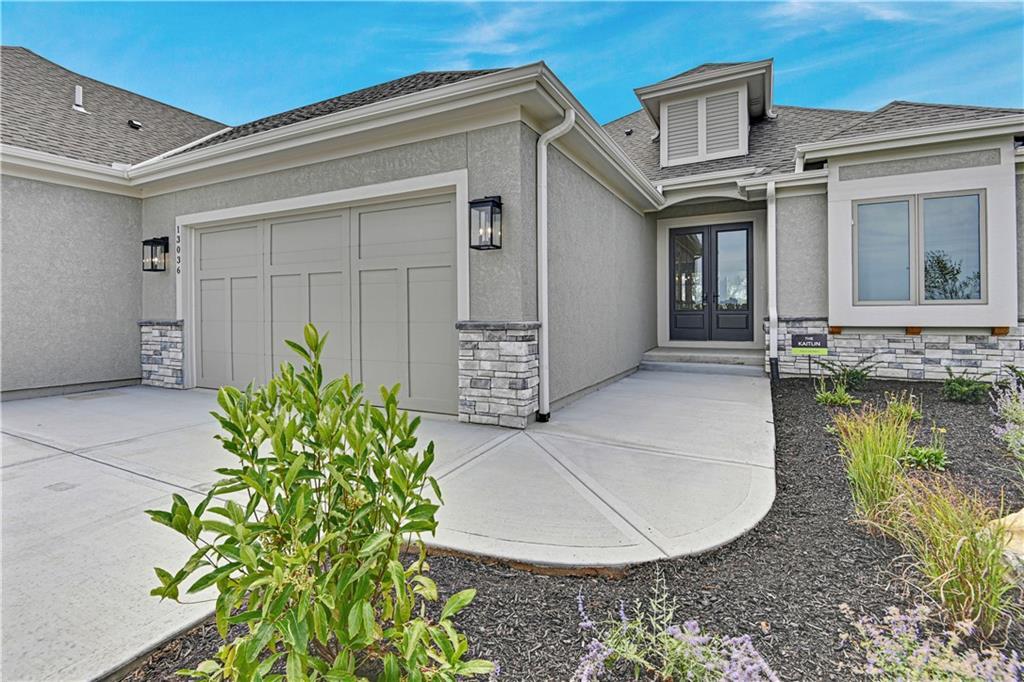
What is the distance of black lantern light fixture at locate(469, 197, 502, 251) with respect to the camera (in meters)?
4.62

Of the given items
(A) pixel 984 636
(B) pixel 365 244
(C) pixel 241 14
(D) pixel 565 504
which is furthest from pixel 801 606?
(C) pixel 241 14

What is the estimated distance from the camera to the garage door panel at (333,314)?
5789 millimetres

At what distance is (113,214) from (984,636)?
946cm

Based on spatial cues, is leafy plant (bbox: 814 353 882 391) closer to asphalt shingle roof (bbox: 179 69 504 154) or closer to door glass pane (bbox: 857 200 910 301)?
door glass pane (bbox: 857 200 910 301)

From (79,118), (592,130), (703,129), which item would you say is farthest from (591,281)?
(79,118)

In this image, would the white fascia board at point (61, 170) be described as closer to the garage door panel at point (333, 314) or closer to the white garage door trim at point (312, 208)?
the white garage door trim at point (312, 208)

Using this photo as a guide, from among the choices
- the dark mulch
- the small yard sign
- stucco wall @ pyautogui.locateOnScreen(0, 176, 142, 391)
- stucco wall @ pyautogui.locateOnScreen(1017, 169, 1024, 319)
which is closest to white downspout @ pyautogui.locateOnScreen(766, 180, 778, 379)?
the small yard sign

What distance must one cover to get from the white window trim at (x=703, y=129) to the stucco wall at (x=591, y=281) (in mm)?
1621

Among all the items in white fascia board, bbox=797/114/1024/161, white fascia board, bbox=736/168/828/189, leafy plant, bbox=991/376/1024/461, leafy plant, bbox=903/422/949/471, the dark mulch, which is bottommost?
the dark mulch

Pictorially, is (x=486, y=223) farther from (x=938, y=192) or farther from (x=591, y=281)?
(x=938, y=192)

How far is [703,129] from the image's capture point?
9.35m

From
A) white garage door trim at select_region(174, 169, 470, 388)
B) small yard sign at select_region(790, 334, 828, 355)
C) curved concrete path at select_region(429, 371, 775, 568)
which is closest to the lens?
curved concrete path at select_region(429, 371, 775, 568)

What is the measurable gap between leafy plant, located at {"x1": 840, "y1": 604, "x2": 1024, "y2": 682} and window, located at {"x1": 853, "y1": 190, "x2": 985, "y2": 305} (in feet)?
21.4

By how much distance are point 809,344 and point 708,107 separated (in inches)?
191
